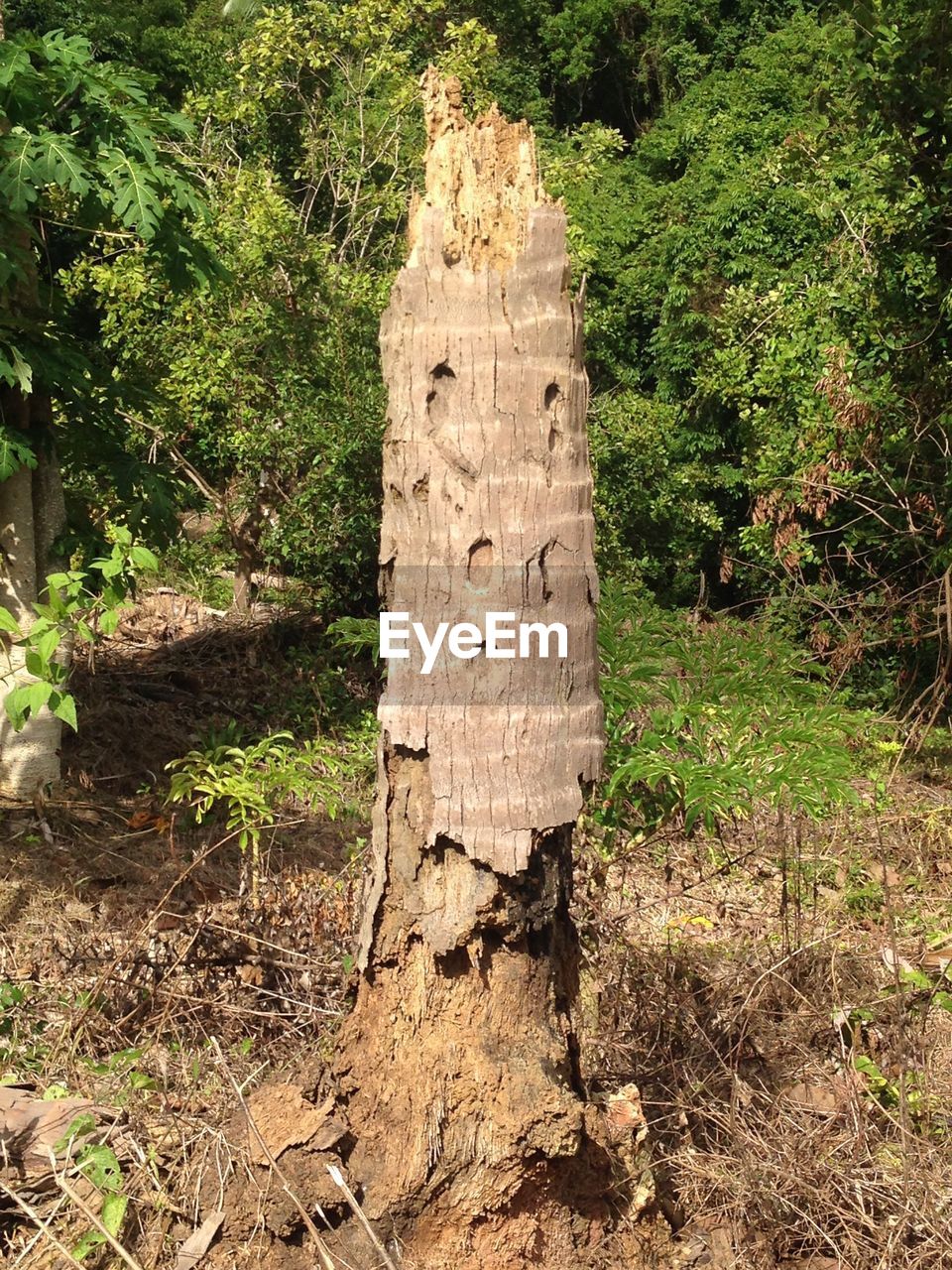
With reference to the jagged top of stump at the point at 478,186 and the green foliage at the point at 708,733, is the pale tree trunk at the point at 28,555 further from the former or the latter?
the jagged top of stump at the point at 478,186

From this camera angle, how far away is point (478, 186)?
8.04ft

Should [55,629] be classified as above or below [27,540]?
above

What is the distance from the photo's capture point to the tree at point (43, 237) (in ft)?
15.2

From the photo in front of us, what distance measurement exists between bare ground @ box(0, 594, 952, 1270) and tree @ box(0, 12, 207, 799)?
0.85 meters

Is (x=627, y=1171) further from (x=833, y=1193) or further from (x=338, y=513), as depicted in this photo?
(x=338, y=513)

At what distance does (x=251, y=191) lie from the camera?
895cm

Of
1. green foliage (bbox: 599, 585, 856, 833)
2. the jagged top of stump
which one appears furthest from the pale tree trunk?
the jagged top of stump

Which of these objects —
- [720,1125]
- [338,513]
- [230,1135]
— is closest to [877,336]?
[338,513]

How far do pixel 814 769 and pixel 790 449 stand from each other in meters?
8.18

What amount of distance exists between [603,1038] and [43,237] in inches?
159

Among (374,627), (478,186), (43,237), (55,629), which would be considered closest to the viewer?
(478,186)

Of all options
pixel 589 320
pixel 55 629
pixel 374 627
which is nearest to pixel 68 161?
pixel 374 627

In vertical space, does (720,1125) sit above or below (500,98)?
below

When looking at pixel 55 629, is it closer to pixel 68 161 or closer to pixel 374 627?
pixel 374 627
